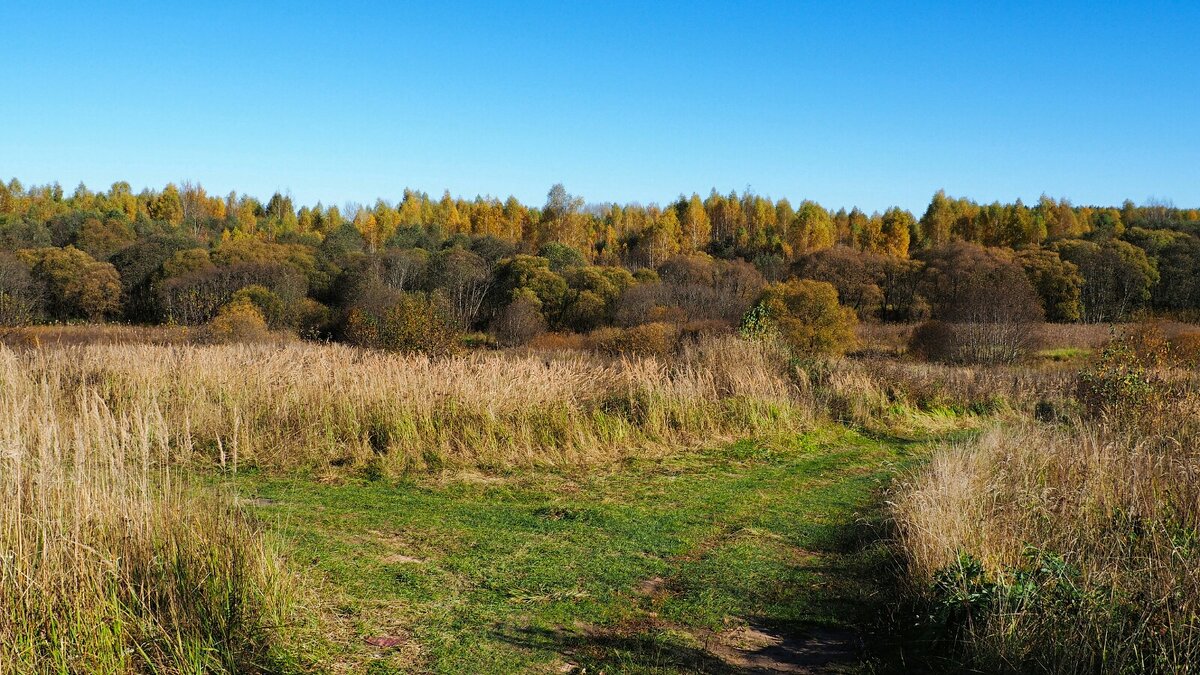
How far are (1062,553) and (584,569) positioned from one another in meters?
2.81

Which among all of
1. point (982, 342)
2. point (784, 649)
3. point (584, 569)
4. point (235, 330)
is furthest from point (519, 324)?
point (784, 649)

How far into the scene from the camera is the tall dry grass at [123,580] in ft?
10.8

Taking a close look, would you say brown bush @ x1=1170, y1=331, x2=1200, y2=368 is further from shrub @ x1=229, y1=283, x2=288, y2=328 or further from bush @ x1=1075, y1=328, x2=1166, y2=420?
shrub @ x1=229, y1=283, x2=288, y2=328

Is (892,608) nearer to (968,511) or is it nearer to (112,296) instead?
(968,511)

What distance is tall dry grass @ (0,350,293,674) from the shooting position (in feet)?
10.8

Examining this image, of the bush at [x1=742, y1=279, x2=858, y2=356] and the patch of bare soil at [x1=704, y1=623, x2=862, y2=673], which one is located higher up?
the bush at [x1=742, y1=279, x2=858, y2=356]

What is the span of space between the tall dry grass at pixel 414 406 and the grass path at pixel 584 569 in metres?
0.79

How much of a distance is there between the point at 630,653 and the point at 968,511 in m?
2.54

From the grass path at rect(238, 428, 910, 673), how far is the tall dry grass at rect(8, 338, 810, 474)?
795mm

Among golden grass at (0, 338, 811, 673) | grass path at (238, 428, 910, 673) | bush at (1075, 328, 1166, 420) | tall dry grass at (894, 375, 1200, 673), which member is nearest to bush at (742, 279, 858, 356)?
golden grass at (0, 338, 811, 673)

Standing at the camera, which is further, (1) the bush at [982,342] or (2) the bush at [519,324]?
(2) the bush at [519,324]

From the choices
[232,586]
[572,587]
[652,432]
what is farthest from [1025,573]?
[652,432]

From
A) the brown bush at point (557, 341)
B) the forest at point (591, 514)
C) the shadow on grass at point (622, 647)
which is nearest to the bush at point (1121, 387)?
the forest at point (591, 514)

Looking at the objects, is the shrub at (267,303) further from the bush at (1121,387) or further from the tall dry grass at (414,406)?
the bush at (1121,387)
